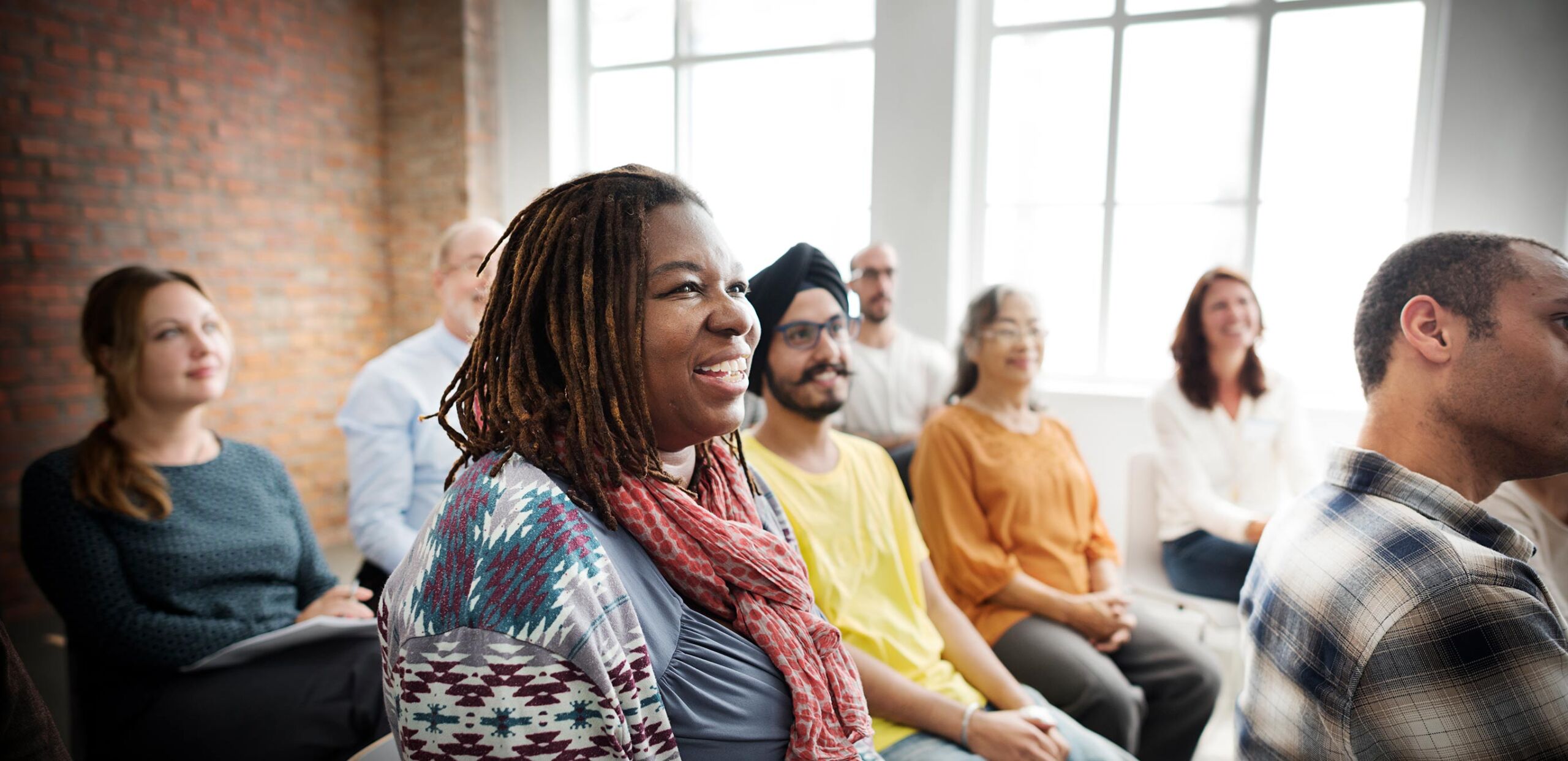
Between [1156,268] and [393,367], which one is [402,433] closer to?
[393,367]

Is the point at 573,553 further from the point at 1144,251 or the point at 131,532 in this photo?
the point at 1144,251

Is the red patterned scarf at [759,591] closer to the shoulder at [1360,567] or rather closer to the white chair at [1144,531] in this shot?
the shoulder at [1360,567]

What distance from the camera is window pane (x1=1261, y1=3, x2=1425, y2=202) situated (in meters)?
4.02

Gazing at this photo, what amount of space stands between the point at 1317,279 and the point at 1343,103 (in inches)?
33.8

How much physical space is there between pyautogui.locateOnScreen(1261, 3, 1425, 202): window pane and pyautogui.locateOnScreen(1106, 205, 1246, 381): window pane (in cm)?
32

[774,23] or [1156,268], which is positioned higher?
[774,23]

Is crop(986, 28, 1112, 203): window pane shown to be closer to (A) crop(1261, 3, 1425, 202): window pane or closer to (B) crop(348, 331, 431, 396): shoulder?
(A) crop(1261, 3, 1425, 202): window pane

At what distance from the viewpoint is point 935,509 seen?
239 centimetres

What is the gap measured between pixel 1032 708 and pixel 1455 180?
3592mm

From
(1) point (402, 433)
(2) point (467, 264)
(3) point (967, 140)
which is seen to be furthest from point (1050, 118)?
(1) point (402, 433)

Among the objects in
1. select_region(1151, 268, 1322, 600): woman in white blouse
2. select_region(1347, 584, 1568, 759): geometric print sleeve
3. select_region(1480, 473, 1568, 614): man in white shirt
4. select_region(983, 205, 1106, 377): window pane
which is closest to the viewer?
select_region(1347, 584, 1568, 759): geometric print sleeve

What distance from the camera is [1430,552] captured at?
1.10m

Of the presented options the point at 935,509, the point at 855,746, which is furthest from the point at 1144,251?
the point at 855,746

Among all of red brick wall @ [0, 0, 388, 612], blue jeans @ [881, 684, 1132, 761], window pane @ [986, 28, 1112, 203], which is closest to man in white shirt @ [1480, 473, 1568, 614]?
blue jeans @ [881, 684, 1132, 761]
